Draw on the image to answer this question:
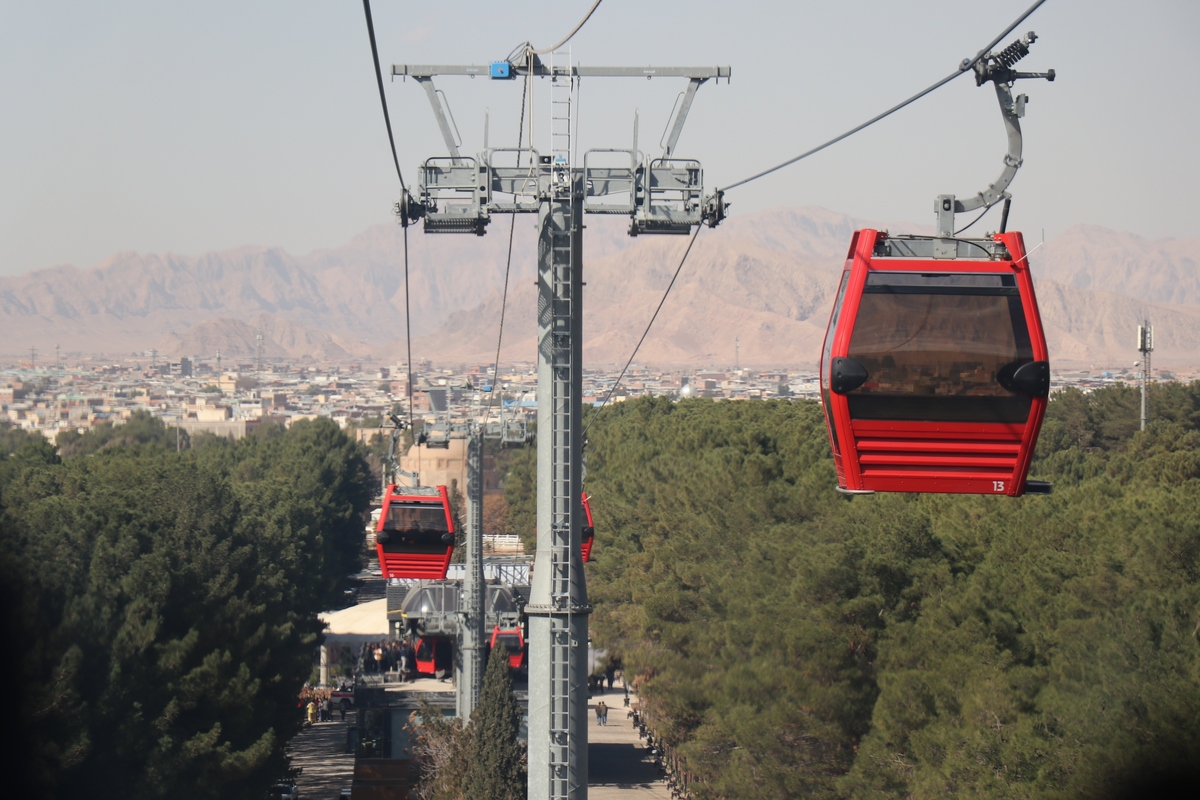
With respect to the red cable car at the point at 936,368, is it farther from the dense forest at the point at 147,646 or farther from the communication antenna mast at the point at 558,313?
the dense forest at the point at 147,646

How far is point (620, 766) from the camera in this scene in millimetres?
34469

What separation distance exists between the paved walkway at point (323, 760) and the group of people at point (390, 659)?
172 inches

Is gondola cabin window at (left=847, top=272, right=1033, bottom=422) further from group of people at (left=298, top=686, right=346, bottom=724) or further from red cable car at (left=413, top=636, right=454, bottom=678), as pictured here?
red cable car at (left=413, top=636, right=454, bottom=678)

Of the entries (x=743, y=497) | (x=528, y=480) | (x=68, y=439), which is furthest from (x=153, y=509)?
(x=68, y=439)

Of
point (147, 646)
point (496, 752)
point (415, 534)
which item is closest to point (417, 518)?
point (415, 534)

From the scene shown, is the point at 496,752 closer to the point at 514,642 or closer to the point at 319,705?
the point at 514,642

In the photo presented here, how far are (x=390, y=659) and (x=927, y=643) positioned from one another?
27748 mm

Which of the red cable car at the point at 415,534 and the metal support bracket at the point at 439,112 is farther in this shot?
the red cable car at the point at 415,534

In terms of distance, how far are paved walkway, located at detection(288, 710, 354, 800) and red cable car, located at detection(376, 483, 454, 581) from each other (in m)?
6.00

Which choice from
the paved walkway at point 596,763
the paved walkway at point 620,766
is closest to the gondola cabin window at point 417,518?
the paved walkway at point 596,763

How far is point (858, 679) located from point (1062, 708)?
4388 mm

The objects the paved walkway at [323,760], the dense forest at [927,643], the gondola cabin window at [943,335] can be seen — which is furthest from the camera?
the paved walkway at [323,760]

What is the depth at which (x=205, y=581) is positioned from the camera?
26.5 meters

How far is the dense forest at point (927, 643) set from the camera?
59.3 feet
